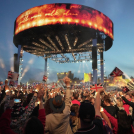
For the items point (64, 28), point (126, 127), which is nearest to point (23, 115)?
point (126, 127)

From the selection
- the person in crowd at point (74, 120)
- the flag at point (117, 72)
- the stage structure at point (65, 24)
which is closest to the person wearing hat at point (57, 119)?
the person in crowd at point (74, 120)

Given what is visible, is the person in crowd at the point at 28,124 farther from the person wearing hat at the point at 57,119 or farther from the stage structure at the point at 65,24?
the stage structure at the point at 65,24

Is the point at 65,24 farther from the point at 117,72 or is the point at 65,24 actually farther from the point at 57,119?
the point at 57,119

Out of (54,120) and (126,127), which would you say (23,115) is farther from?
(126,127)

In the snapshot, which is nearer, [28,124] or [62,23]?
[28,124]

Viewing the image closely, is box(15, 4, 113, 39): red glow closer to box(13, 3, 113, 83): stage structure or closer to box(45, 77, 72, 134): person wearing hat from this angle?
box(13, 3, 113, 83): stage structure

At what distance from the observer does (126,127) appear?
9.91 ft

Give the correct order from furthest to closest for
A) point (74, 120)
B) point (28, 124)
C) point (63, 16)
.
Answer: point (63, 16) → point (74, 120) → point (28, 124)

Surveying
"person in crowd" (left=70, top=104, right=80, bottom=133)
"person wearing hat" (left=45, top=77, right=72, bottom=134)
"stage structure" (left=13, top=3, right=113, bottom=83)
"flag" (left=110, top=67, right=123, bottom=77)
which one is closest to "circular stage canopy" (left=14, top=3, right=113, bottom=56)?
"stage structure" (left=13, top=3, right=113, bottom=83)

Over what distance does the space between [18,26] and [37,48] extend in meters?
7.89

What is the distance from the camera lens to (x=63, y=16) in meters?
22.7


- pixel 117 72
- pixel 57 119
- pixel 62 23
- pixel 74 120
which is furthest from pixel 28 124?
pixel 62 23

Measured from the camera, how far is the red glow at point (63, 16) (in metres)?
22.5

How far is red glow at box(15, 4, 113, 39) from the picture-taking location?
74.0ft
